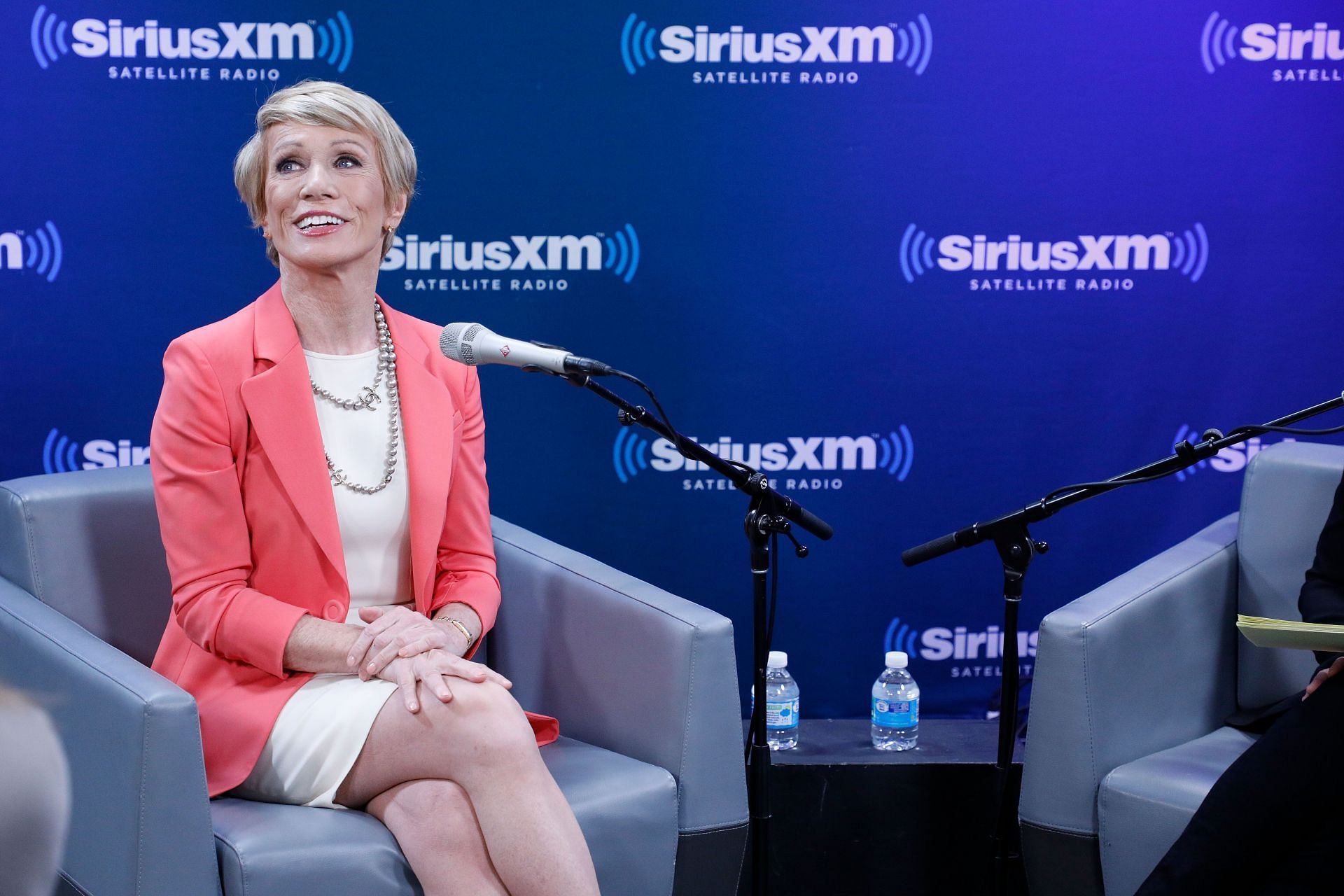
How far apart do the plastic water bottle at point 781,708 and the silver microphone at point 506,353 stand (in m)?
1.26

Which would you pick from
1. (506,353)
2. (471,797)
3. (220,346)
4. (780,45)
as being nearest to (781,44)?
(780,45)

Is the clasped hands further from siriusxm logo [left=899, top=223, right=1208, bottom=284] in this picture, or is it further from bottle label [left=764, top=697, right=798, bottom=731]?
siriusxm logo [left=899, top=223, right=1208, bottom=284]

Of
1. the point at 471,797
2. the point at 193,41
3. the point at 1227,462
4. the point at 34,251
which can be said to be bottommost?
the point at 471,797

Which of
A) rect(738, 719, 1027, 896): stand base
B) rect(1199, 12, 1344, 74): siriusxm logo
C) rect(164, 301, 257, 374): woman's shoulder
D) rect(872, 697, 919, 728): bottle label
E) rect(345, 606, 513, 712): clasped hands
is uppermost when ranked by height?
rect(1199, 12, 1344, 74): siriusxm logo

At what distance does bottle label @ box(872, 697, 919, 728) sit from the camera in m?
3.17

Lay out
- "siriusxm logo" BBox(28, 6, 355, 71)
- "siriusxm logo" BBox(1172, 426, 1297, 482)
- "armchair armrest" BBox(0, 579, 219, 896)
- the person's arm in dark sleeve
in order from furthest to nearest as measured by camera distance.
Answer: "siriusxm logo" BBox(1172, 426, 1297, 482)
"siriusxm logo" BBox(28, 6, 355, 71)
the person's arm in dark sleeve
"armchair armrest" BBox(0, 579, 219, 896)

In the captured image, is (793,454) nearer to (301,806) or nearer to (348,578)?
(348,578)

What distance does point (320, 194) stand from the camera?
2.27m

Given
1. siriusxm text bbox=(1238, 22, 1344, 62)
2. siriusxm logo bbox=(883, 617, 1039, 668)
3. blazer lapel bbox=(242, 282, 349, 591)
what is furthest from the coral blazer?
siriusxm text bbox=(1238, 22, 1344, 62)

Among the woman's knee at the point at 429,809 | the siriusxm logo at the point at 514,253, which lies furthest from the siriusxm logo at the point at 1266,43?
the woman's knee at the point at 429,809

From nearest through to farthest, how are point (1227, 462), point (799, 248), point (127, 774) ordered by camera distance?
point (127, 774)
point (799, 248)
point (1227, 462)

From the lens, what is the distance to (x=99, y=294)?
300 cm

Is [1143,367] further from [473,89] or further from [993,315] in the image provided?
[473,89]

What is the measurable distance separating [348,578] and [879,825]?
1.33m
